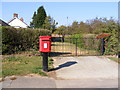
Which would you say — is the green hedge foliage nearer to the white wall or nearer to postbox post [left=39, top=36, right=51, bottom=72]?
postbox post [left=39, top=36, right=51, bottom=72]

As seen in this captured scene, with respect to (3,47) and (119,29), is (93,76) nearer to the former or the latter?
(119,29)

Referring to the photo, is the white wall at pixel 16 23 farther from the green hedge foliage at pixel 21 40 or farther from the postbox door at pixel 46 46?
the postbox door at pixel 46 46

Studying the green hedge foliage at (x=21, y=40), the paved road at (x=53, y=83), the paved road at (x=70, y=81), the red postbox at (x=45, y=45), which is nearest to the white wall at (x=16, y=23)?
the green hedge foliage at (x=21, y=40)

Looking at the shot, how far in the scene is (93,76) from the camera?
6.38 metres

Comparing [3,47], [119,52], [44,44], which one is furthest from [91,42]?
[44,44]

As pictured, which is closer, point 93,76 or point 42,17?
point 93,76

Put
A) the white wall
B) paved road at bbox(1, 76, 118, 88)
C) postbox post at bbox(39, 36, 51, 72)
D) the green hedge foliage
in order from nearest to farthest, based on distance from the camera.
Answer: paved road at bbox(1, 76, 118, 88)
postbox post at bbox(39, 36, 51, 72)
the green hedge foliage
the white wall

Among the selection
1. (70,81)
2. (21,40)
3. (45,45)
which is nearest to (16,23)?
(21,40)

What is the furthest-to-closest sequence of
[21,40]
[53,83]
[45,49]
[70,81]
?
[21,40] → [45,49] → [70,81] → [53,83]

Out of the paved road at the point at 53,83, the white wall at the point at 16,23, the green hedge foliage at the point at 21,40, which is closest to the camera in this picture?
the paved road at the point at 53,83

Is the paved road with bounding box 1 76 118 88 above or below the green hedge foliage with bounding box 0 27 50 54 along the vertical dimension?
below

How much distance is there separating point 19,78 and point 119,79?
3.59 m

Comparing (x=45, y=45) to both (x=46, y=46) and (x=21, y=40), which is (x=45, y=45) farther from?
(x=21, y=40)

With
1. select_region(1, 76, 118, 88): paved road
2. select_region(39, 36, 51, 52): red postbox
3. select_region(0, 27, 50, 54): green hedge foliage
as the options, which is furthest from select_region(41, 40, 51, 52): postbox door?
select_region(0, 27, 50, 54): green hedge foliage
